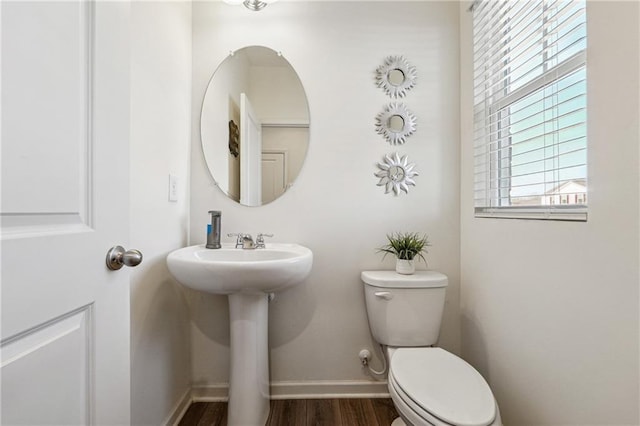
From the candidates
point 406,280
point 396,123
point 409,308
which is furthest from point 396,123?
point 409,308

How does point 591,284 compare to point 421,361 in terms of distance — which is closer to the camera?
point 591,284

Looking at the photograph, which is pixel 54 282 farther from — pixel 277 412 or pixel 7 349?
pixel 277 412

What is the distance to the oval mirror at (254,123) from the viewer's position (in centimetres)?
156

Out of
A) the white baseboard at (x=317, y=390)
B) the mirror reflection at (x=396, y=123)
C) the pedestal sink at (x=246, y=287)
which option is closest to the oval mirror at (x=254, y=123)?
the pedestal sink at (x=246, y=287)

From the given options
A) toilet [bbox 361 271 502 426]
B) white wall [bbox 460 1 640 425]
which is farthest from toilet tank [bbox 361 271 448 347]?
white wall [bbox 460 1 640 425]

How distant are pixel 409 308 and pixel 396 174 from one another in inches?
26.9

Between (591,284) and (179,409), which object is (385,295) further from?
(179,409)

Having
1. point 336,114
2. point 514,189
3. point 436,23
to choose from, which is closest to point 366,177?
point 336,114

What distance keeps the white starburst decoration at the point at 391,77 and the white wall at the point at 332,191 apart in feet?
0.12

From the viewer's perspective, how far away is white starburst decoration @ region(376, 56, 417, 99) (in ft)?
5.11

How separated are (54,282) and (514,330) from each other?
1.42 m

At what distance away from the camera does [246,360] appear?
1.27 m

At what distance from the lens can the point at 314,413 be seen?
1433mm

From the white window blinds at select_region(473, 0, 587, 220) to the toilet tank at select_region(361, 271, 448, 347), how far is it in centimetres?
44
